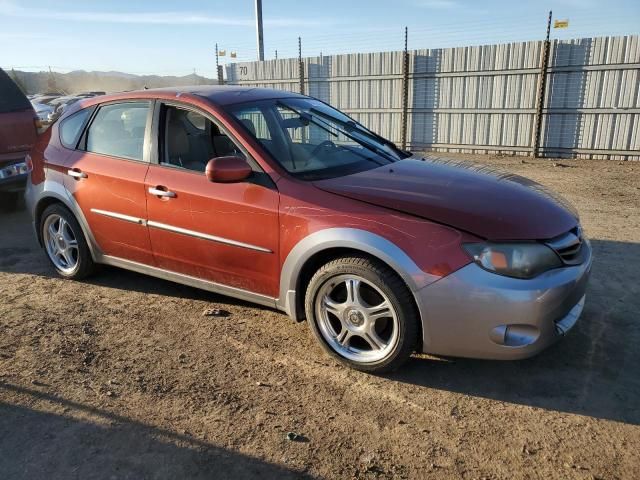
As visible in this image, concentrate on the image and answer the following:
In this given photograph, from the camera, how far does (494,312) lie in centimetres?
280

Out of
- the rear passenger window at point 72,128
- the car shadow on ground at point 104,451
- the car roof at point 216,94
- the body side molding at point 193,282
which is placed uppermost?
the car roof at point 216,94

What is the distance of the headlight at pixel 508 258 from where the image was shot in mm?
2807

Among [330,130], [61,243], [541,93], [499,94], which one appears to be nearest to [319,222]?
[330,130]

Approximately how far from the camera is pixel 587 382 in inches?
121

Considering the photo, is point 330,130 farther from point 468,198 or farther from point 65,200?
point 65,200

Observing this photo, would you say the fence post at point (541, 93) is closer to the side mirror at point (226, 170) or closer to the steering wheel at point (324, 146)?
the steering wheel at point (324, 146)

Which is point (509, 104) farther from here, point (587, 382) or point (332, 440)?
point (332, 440)

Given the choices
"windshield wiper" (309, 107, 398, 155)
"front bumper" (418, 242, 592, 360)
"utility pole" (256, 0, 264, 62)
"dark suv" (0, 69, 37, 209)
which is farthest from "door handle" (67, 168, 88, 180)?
"utility pole" (256, 0, 264, 62)

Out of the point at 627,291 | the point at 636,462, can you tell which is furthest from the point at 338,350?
the point at 627,291

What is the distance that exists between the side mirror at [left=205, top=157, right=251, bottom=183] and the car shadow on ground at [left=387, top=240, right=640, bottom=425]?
5.24ft

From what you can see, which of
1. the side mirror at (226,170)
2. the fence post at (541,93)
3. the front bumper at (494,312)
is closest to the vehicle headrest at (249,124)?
the side mirror at (226,170)

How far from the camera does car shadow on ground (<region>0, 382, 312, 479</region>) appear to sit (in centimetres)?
244

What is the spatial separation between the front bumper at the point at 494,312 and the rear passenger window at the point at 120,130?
258 centimetres

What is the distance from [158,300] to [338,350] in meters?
1.85
